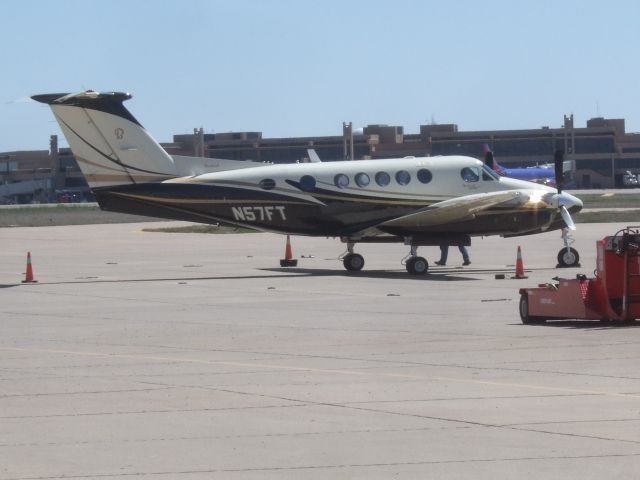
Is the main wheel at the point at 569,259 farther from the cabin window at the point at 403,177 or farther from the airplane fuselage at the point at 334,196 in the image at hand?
the cabin window at the point at 403,177

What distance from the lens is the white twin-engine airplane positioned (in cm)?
2761

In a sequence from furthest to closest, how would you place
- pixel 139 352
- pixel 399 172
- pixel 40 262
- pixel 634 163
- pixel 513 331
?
1. pixel 634 163
2. pixel 40 262
3. pixel 399 172
4. pixel 513 331
5. pixel 139 352

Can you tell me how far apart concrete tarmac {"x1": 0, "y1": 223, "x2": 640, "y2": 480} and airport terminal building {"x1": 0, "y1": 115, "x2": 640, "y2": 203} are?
76.7 meters

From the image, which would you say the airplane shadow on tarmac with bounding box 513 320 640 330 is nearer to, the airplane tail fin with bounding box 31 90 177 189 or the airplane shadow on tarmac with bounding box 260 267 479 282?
the airplane shadow on tarmac with bounding box 260 267 479 282

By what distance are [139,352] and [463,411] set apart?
5.85 m

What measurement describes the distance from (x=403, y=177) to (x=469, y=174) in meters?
1.69

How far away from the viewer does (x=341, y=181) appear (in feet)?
95.5

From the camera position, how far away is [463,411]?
1059 cm

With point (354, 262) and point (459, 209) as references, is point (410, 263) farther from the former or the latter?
point (354, 262)

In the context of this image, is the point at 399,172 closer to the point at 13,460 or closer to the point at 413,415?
the point at 413,415

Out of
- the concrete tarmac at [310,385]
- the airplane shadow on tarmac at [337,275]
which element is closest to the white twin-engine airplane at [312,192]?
the airplane shadow on tarmac at [337,275]

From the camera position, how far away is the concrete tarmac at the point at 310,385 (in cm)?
878

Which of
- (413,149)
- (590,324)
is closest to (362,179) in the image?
(590,324)

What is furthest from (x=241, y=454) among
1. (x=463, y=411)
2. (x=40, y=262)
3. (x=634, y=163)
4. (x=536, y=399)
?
(x=634, y=163)
